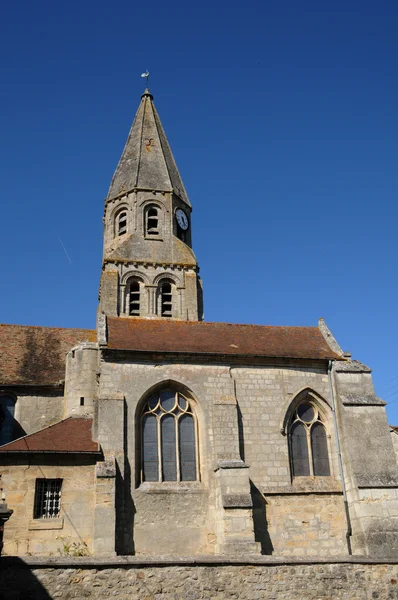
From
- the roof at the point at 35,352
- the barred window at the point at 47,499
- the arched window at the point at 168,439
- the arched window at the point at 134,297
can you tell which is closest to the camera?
the barred window at the point at 47,499

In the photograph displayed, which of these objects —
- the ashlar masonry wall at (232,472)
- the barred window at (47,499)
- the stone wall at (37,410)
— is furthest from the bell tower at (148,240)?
the barred window at (47,499)

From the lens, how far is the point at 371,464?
61.5 feet

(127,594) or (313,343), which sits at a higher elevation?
(313,343)

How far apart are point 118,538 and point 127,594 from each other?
520 centimetres

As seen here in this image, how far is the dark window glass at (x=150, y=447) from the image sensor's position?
18.5 m

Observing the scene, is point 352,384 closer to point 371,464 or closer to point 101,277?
point 371,464

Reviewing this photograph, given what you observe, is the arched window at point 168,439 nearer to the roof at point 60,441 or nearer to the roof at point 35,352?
the roof at point 60,441

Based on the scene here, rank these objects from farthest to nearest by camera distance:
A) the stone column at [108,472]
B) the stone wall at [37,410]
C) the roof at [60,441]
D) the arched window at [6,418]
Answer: the stone wall at [37,410] < the arched window at [6,418] < the roof at [60,441] < the stone column at [108,472]

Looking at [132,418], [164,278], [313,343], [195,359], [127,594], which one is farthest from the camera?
[164,278]

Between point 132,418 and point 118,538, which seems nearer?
point 118,538

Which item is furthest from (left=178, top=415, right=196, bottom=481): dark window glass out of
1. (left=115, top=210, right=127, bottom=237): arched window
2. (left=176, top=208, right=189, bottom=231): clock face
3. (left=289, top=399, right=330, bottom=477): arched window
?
(left=176, top=208, right=189, bottom=231): clock face

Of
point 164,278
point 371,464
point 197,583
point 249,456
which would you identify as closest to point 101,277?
point 164,278

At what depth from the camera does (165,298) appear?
106 feet

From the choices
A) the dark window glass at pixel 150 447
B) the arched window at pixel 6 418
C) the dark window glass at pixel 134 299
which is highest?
the dark window glass at pixel 134 299
